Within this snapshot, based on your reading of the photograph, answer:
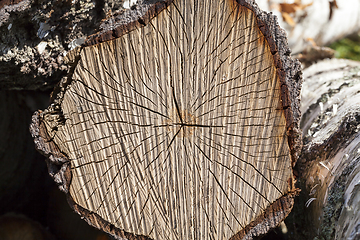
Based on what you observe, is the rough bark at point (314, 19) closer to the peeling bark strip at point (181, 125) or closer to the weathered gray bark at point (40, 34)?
the peeling bark strip at point (181, 125)

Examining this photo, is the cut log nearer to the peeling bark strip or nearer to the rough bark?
the peeling bark strip

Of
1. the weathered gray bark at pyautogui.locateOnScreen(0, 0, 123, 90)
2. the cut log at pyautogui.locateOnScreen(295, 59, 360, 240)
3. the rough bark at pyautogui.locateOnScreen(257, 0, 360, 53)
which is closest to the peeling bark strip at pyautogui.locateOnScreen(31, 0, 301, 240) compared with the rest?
the cut log at pyautogui.locateOnScreen(295, 59, 360, 240)

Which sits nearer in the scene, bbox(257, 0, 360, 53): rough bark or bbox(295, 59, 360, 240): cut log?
bbox(295, 59, 360, 240): cut log

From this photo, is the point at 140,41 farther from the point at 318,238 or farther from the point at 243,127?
the point at 318,238

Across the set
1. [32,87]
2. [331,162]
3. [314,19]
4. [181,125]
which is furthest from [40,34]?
[314,19]

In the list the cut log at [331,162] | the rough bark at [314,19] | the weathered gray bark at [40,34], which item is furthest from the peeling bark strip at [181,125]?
the rough bark at [314,19]

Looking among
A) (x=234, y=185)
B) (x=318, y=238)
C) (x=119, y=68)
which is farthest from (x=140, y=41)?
(x=318, y=238)

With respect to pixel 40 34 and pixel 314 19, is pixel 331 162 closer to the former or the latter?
pixel 40 34
